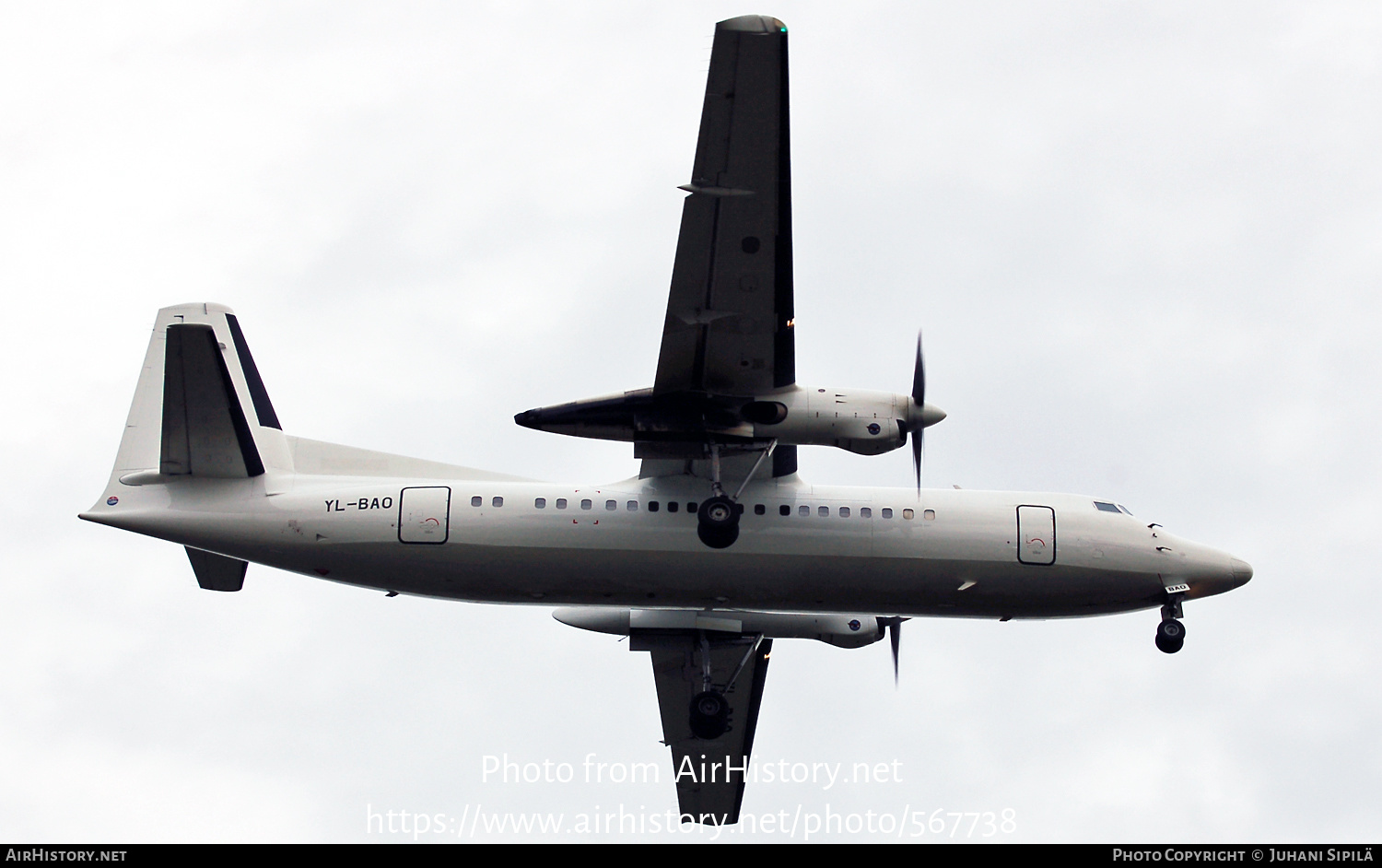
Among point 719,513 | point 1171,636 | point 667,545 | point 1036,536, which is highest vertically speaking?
point 719,513

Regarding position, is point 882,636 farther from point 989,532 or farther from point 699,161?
point 699,161

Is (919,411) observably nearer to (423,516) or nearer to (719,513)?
(719,513)

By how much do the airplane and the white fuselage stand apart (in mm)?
28

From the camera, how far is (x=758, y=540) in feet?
66.9

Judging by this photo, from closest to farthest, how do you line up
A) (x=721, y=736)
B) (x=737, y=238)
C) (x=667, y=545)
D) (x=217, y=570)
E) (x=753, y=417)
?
1. (x=737, y=238)
2. (x=753, y=417)
3. (x=667, y=545)
4. (x=217, y=570)
5. (x=721, y=736)

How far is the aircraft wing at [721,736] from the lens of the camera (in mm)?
25688

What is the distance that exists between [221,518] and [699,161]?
815cm

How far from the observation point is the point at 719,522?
19922 mm

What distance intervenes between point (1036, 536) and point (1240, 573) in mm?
3221

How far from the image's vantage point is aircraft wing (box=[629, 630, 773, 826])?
25.7 metres

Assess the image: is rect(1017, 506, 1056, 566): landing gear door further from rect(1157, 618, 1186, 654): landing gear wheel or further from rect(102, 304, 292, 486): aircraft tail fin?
rect(102, 304, 292, 486): aircraft tail fin

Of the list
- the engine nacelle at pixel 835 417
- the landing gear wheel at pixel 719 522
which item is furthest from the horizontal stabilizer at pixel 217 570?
the engine nacelle at pixel 835 417

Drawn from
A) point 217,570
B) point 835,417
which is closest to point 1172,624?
point 835,417

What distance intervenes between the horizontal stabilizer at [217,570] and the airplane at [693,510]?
0.03 m
